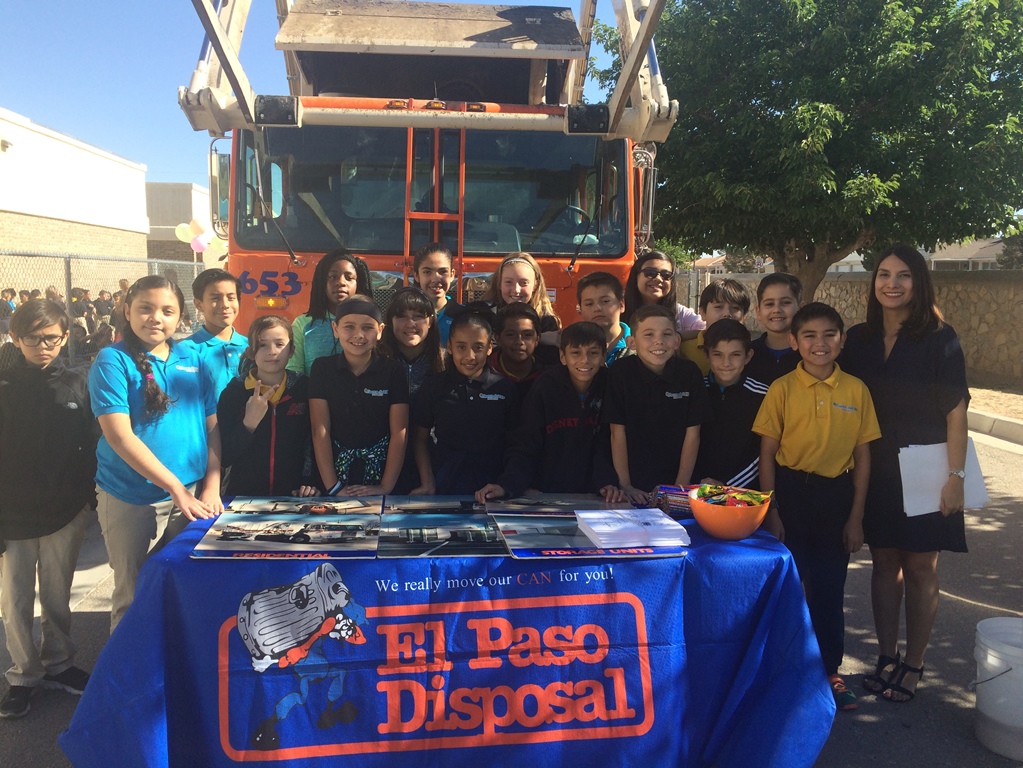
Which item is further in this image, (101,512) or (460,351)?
(460,351)

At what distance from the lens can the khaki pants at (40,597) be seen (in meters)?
3.37

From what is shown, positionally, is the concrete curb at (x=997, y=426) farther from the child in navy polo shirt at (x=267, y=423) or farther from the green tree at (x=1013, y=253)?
the green tree at (x=1013, y=253)

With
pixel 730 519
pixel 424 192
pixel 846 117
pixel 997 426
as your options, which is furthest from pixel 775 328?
pixel 846 117

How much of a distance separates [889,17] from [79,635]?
14156mm

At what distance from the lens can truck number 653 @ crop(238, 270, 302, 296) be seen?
497 centimetres

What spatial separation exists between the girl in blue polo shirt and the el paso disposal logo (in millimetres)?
721

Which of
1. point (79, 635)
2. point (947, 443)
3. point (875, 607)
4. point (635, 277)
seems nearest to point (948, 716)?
point (875, 607)

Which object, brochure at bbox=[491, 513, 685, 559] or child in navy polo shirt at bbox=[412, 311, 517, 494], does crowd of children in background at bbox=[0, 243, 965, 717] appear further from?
brochure at bbox=[491, 513, 685, 559]

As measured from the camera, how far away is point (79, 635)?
4.13 m

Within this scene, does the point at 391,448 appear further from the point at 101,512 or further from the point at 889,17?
the point at 889,17

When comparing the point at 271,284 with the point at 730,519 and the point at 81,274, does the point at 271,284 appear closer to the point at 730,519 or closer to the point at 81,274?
the point at 730,519

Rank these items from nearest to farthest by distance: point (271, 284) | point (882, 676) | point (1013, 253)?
point (882, 676) < point (271, 284) < point (1013, 253)

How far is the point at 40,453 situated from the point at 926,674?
4.33 meters

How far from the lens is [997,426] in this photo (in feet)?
34.0
